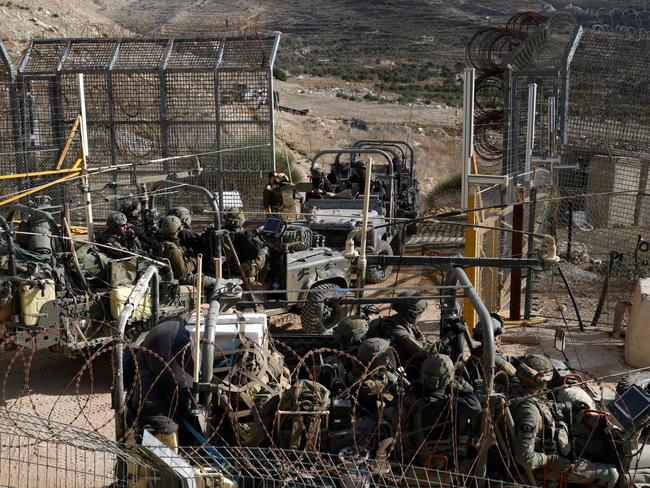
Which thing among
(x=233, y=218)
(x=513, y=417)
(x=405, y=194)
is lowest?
(x=405, y=194)

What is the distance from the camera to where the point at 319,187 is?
48.0 ft

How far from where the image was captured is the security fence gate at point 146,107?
14773 millimetres

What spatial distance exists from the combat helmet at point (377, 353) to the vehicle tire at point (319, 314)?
3.22 m

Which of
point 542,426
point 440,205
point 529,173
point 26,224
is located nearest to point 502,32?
point 440,205

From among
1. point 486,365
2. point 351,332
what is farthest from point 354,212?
point 486,365

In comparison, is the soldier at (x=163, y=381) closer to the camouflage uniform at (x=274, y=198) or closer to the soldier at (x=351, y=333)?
the soldier at (x=351, y=333)

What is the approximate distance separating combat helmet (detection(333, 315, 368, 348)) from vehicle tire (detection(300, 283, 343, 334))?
2565 mm

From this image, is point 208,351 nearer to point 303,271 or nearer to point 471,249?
point 471,249

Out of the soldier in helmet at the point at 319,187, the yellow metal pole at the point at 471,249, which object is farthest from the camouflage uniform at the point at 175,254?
the soldier in helmet at the point at 319,187

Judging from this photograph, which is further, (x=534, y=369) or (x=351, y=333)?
(x=351, y=333)

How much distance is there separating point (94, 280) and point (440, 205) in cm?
1204

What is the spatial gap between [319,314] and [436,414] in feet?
14.1

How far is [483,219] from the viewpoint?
10.0m

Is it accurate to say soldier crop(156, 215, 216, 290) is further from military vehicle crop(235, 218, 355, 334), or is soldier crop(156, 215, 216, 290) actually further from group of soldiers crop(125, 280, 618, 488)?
group of soldiers crop(125, 280, 618, 488)
